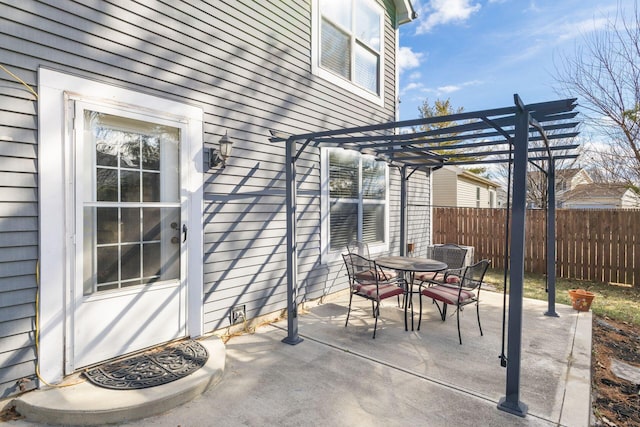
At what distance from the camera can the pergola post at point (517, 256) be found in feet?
8.02

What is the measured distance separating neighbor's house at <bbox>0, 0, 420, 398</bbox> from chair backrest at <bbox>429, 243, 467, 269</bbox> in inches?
95.7

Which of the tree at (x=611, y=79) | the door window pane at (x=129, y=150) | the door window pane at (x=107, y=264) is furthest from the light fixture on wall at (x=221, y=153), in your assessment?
the tree at (x=611, y=79)

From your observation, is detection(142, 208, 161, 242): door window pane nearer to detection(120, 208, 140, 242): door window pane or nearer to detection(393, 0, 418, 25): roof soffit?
detection(120, 208, 140, 242): door window pane

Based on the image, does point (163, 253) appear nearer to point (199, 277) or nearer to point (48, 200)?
point (199, 277)

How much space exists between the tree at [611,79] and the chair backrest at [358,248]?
19.9 feet

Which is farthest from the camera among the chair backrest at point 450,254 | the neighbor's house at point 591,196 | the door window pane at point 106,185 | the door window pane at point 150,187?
the neighbor's house at point 591,196

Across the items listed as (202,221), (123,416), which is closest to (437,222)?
(202,221)

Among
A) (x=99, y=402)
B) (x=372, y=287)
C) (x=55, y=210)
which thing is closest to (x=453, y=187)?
(x=372, y=287)

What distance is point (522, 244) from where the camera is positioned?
249cm

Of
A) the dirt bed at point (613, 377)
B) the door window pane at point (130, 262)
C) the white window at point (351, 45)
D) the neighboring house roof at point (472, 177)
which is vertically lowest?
the dirt bed at point (613, 377)

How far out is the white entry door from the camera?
8.72 feet

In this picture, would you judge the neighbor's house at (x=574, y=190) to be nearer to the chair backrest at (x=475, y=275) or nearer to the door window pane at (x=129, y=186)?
the chair backrest at (x=475, y=275)

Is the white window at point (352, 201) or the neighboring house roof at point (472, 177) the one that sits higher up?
the neighboring house roof at point (472, 177)

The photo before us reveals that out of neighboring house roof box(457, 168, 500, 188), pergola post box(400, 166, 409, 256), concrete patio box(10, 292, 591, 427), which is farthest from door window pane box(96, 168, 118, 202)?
neighboring house roof box(457, 168, 500, 188)
